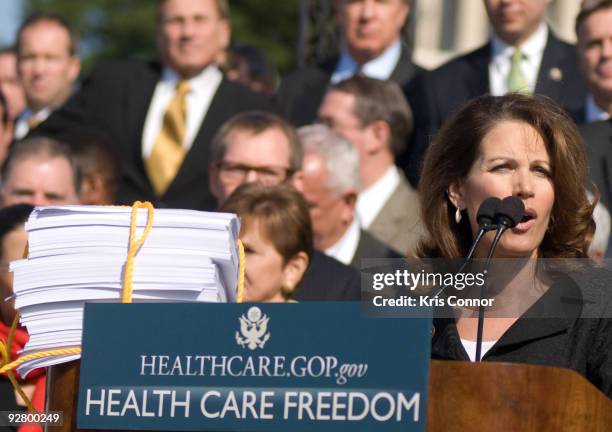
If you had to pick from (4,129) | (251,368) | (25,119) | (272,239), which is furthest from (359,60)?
(251,368)

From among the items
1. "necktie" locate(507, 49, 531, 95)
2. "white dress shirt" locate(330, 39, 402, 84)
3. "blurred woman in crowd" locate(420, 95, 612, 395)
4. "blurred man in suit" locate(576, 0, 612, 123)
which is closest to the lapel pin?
"necktie" locate(507, 49, 531, 95)

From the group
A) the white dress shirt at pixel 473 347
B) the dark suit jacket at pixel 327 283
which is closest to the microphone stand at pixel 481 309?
the white dress shirt at pixel 473 347

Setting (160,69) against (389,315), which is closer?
(389,315)

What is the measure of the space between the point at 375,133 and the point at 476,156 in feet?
11.0

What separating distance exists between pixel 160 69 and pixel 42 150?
128 centimetres

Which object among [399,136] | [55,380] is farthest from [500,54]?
[55,380]

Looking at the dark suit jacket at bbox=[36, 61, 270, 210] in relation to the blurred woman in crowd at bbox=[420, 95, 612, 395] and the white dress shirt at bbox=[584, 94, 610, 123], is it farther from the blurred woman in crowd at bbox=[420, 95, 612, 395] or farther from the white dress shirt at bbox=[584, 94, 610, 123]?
the blurred woman in crowd at bbox=[420, 95, 612, 395]

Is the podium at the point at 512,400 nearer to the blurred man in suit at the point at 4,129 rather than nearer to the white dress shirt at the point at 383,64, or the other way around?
the white dress shirt at the point at 383,64

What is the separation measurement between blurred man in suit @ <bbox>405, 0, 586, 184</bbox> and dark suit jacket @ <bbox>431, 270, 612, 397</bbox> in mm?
3441

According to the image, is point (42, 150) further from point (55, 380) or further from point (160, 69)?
point (55, 380)

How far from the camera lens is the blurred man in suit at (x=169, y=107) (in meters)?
8.03

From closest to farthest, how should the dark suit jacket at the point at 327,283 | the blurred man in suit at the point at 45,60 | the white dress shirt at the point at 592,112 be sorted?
1. the dark suit jacket at the point at 327,283
2. the white dress shirt at the point at 592,112
3. the blurred man in suit at the point at 45,60

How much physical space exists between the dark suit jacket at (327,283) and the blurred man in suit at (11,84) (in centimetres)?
510

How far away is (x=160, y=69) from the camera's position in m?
8.47
